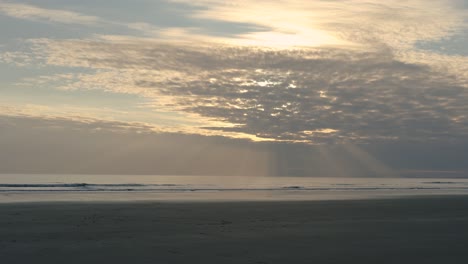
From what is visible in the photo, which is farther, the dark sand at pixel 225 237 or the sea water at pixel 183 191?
the sea water at pixel 183 191

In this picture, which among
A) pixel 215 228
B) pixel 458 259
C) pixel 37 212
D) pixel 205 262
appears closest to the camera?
pixel 205 262

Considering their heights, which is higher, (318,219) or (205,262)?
(205,262)

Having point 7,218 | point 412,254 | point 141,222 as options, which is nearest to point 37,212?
point 7,218

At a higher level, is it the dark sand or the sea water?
the dark sand

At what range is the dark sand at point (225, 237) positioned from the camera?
622 inches

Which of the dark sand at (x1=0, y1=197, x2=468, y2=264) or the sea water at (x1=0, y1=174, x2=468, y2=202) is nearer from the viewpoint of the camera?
the dark sand at (x1=0, y1=197, x2=468, y2=264)

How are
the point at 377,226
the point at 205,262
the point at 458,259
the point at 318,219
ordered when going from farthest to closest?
the point at 318,219, the point at 377,226, the point at 458,259, the point at 205,262

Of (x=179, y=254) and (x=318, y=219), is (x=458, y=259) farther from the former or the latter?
(x=318, y=219)

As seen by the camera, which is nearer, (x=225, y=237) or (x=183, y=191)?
(x=225, y=237)

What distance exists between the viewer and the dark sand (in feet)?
51.8

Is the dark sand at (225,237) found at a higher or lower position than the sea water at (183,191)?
higher

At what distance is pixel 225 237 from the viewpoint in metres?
20.0

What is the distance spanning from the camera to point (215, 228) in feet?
76.2

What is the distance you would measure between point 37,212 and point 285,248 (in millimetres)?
19171
